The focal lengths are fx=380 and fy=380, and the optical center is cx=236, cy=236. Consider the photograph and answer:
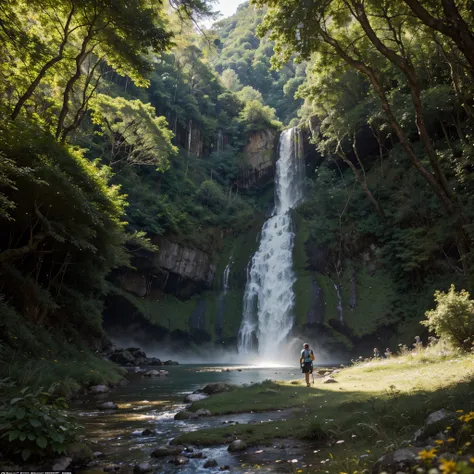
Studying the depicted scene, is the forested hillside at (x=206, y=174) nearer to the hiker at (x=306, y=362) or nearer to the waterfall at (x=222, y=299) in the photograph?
the waterfall at (x=222, y=299)

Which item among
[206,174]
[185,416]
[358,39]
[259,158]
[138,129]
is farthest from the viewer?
[259,158]

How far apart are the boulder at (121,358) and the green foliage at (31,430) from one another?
19431 millimetres

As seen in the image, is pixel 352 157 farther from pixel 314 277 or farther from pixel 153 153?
pixel 153 153

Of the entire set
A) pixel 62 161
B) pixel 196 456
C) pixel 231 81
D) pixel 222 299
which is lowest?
pixel 196 456

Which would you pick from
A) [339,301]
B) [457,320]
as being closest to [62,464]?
[457,320]

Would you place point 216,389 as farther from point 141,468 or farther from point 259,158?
point 259,158

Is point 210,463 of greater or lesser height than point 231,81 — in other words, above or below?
below

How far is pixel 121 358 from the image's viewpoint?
23.3 metres

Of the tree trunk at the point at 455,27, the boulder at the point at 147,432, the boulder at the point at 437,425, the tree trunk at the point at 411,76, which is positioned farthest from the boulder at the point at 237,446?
the tree trunk at the point at 411,76

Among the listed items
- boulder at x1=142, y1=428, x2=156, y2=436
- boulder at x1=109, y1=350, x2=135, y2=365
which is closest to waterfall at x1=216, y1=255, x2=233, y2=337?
boulder at x1=109, y1=350, x2=135, y2=365

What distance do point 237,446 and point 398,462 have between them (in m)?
2.80

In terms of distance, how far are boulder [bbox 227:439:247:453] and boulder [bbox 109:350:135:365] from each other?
63.1ft

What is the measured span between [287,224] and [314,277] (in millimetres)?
7191

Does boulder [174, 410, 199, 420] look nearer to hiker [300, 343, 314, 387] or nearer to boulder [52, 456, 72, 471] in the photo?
boulder [52, 456, 72, 471]
